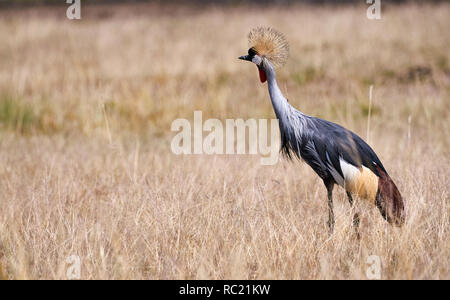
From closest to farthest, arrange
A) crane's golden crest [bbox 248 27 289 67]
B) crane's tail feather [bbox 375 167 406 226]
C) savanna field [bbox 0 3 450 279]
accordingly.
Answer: savanna field [bbox 0 3 450 279]
crane's tail feather [bbox 375 167 406 226]
crane's golden crest [bbox 248 27 289 67]

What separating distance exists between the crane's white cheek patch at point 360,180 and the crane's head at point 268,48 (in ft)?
2.57

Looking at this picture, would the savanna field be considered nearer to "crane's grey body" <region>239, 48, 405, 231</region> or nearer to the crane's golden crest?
"crane's grey body" <region>239, 48, 405, 231</region>

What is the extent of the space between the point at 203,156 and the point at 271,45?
1908 millimetres

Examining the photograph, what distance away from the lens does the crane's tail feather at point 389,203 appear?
3.29m

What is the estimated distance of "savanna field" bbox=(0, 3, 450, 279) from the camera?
3.08 metres

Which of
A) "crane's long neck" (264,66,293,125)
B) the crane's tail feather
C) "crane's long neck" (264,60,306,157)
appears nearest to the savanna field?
the crane's tail feather

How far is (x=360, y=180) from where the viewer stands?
3.43 metres

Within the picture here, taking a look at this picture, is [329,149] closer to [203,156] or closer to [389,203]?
[389,203]

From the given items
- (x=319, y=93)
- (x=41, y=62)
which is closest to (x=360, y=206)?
(x=319, y=93)

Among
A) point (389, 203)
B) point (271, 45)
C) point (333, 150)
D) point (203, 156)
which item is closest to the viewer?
point (389, 203)

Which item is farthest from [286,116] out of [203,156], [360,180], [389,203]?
[203,156]

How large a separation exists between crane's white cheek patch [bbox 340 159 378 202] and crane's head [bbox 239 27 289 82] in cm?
78

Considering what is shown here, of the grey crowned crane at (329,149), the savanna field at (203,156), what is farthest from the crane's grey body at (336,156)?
the savanna field at (203,156)

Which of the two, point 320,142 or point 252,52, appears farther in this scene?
point 252,52
